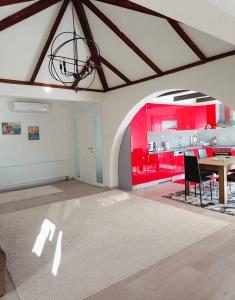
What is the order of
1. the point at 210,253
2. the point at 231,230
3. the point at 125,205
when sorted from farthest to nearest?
the point at 125,205 → the point at 231,230 → the point at 210,253

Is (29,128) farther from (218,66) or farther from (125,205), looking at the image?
(218,66)

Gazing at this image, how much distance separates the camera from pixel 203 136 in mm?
7824

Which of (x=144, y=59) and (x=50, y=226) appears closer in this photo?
(x=50, y=226)

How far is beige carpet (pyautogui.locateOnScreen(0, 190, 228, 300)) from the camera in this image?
220 cm

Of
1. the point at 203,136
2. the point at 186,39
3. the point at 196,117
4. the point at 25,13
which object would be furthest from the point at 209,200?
the point at 25,13

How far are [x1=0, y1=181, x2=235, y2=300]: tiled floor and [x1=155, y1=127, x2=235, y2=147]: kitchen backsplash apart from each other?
4.13 metres

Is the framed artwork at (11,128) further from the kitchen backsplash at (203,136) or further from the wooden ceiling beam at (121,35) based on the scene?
the kitchen backsplash at (203,136)

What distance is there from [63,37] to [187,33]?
7.34 ft

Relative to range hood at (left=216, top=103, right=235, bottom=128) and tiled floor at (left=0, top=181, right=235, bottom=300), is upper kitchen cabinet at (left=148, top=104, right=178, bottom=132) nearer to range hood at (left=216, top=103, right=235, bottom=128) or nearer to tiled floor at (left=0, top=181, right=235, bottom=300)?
range hood at (left=216, top=103, right=235, bottom=128)

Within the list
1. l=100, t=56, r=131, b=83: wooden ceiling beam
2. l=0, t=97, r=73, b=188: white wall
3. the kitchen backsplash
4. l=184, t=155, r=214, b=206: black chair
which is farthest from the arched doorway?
l=0, t=97, r=73, b=188: white wall

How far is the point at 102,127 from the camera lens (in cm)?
579

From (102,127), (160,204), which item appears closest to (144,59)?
(102,127)

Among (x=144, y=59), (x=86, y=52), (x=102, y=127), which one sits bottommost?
(x=102, y=127)

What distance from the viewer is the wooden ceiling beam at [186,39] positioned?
3.18 m
